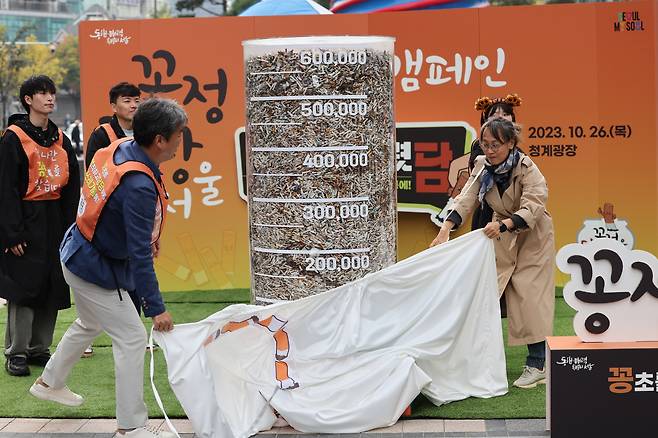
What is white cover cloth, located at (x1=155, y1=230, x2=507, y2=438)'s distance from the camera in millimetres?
5594

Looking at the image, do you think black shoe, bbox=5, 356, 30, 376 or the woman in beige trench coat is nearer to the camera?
the woman in beige trench coat

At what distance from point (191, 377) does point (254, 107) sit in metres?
1.59

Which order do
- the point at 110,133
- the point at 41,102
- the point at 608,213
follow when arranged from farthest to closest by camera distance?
the point at 608,213 → the point at 110,133 → the point at 41,102

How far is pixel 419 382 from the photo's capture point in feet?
19.3

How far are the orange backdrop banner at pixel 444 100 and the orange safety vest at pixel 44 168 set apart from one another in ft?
9.12

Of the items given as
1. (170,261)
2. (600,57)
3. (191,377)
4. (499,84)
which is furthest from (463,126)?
(191,377)

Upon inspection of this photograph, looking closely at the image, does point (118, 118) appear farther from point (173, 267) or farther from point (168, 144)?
point (173, 267)

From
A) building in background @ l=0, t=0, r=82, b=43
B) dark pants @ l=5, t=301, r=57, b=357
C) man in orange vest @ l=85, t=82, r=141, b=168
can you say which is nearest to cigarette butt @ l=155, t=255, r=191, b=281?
dark pants @ l=5, t=301, r=57, b=357

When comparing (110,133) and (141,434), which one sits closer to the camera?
(141,434)

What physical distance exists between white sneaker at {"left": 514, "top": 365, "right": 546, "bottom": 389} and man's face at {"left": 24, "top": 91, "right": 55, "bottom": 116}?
11.3 feet

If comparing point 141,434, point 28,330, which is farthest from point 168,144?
point 28,330

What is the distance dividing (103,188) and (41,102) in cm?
212

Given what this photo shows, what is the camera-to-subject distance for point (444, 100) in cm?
966

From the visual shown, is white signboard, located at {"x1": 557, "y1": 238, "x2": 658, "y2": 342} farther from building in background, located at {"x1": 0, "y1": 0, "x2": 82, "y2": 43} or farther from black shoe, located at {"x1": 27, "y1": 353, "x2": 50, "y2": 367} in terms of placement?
building in background, located at {"x1": 0, "y1": 0, "x2": 82, "y2": 43}
